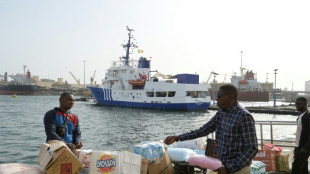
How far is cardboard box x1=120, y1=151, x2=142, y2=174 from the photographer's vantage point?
3.32 m

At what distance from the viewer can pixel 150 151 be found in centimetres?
367

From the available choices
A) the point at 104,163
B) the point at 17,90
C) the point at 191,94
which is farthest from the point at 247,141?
the point at 17,90

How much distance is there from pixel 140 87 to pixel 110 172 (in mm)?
38314

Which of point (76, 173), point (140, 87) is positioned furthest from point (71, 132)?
point (140, 87)

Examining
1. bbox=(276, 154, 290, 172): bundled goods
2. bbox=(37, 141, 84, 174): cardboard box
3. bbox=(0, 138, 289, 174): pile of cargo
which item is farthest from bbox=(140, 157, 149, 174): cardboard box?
bbox=(276, 154, 290, 172): bundled goods

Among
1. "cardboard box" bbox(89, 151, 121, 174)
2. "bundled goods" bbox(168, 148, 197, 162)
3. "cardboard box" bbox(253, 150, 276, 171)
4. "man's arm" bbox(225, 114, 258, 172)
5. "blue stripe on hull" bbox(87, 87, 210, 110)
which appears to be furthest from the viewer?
"blue stripe on hull" bbox(87, 87, 210, 110)

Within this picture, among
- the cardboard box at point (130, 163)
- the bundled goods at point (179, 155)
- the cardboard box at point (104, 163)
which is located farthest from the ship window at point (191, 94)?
the cardboard box at point (104, 163)

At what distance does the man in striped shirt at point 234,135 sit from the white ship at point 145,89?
32.7 m

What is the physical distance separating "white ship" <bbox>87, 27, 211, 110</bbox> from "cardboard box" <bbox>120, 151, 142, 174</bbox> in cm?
3173

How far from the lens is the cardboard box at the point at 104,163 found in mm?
3232

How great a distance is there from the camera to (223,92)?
230 cm

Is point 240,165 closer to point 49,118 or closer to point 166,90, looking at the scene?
point 49,118

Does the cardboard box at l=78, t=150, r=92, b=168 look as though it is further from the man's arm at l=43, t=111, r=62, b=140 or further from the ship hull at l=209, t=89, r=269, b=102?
the ship hull at l=209, t=89, r=269, b=102

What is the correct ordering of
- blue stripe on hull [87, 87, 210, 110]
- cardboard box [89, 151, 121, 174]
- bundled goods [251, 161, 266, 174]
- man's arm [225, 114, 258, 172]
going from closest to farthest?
man's arm [225, 114, 258, 172] → cardboard box [89, 151, 121, 174] → bundled goods [251, 161, 266, 174] → blue stripe on hull [87, 87, 210, 110]
